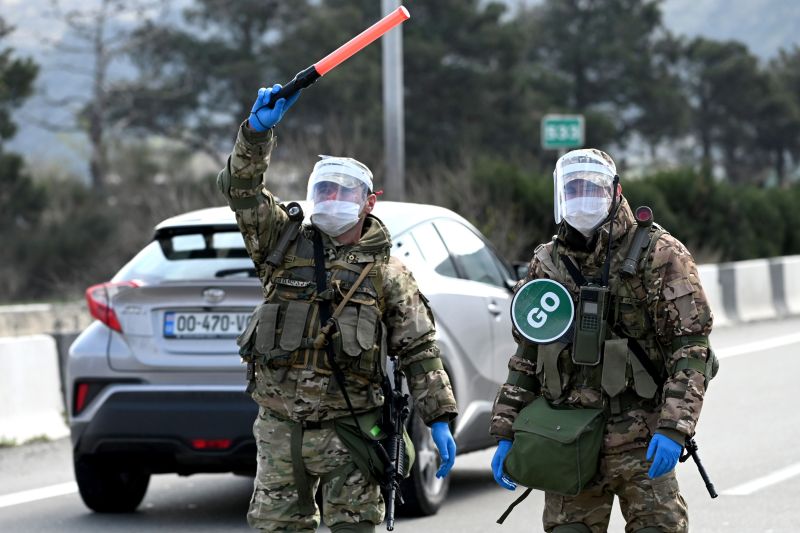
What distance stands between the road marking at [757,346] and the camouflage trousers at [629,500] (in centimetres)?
1075

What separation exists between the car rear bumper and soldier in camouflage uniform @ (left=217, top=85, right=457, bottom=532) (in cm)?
182

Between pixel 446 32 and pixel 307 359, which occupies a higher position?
pixel 446 32

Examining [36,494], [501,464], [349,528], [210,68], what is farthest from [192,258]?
[210,68]

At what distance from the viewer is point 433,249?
7.81 m

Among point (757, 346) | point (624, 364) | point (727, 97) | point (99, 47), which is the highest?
point (99, 47)

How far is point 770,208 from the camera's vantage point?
26625 mm

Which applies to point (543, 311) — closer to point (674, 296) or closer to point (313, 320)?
point (674, 296)

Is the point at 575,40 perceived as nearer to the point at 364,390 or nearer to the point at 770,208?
the point at 770,208

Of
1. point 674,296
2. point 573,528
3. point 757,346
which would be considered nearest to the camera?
point 674,296

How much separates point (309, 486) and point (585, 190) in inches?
53.2

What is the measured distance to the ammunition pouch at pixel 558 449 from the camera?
4660 mm

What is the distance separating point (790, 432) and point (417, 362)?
237 inches

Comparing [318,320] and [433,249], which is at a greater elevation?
[433,249]

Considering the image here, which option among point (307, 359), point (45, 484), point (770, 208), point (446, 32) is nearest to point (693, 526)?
point (307, 359)
